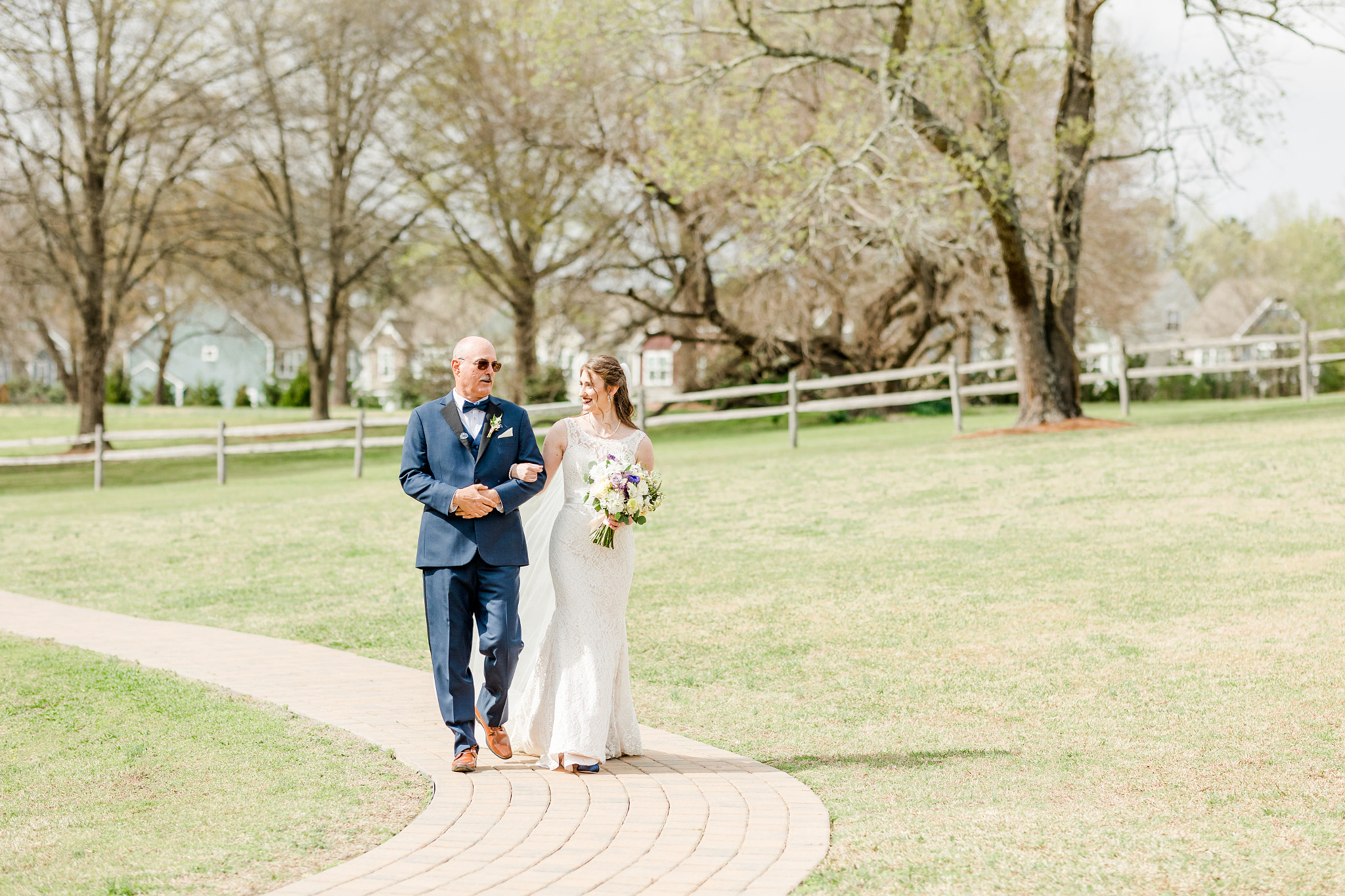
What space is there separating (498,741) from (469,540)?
943 mm

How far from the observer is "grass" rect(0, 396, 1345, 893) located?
16.4ft

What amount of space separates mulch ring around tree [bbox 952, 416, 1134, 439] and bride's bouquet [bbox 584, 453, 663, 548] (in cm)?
1594

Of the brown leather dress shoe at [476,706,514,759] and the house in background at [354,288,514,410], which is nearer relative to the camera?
the brown leather dress shoe at [476,706,514,759]

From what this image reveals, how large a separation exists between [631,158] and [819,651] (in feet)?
79.6

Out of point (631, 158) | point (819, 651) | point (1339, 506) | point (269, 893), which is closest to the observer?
point (269, 893)

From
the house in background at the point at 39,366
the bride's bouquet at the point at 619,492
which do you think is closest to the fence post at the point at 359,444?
the bride's bouquet at the point at 619,492

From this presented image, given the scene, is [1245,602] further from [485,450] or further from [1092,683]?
[485,450]

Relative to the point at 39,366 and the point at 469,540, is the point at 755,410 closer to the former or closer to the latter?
the point at 469,540

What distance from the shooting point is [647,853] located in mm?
4738

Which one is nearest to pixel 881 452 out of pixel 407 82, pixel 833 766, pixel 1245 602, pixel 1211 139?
pixel 1211 139

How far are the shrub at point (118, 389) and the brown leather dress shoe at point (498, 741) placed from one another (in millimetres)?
60986

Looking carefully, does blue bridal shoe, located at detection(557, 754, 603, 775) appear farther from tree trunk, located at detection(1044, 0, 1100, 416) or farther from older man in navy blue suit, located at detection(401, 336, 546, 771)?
tree trunk, located at detection(1044, 0, 1100, 416)

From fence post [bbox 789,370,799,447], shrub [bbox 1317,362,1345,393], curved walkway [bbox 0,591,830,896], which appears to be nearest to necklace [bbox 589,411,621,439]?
curved walkway [bbox 0,591,830,896]

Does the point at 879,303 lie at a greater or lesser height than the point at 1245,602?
greater
